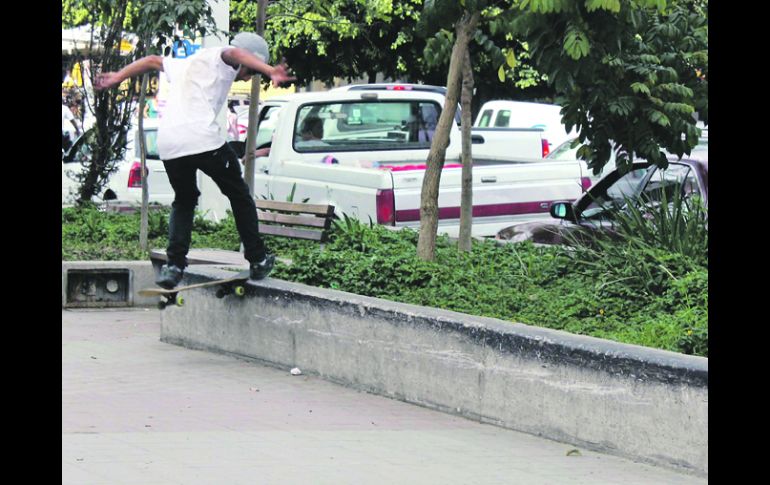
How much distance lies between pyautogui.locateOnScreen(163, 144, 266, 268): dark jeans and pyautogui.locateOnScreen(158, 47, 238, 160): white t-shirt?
7cm

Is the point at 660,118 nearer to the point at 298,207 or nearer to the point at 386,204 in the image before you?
the point at 298,207

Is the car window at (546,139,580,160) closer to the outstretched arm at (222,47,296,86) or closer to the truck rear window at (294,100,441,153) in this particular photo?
the truck rear window at (294,100,441,153)

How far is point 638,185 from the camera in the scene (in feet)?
36.3

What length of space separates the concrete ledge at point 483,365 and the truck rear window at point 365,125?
5603 mm

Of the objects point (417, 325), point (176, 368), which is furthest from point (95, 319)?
point (417, 325)

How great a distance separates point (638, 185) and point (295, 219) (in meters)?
2.84

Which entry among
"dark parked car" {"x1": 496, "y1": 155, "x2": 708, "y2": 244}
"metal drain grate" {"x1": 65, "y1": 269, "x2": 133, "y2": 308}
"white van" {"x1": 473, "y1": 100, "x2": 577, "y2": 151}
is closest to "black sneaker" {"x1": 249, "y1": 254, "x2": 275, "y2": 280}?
"dark parked car" {"x1": 496, "y1": 155, "x2": 708, "y2": 244}

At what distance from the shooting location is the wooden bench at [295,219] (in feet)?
33.9

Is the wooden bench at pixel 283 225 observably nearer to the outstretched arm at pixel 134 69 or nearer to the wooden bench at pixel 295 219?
the wooden bench at pixel 295 219

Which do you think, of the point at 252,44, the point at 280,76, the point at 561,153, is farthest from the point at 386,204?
the point at 561,153

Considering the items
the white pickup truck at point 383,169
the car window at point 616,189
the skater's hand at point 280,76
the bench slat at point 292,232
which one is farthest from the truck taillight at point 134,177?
the skater's hand at point 280,76

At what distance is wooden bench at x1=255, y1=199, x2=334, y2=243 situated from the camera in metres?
10.3

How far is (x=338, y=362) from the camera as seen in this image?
8.06 meters
